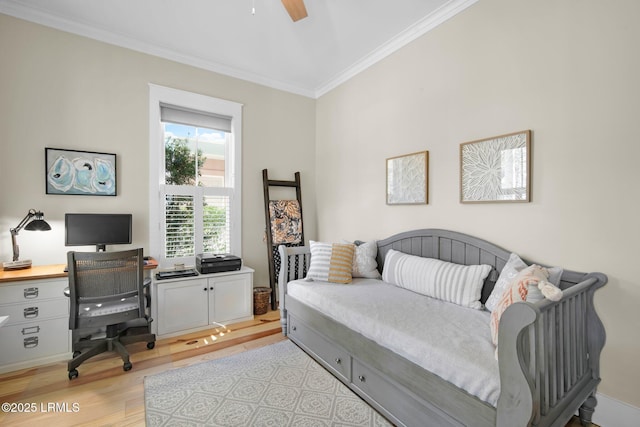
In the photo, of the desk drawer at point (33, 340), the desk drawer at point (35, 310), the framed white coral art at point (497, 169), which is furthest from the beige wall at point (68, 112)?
the framed white coral art at point (497, 169)

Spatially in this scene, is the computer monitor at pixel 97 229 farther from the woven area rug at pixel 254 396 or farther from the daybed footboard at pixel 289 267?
the daybed footboard at pixel 289 267

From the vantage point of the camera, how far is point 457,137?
97.2 inches

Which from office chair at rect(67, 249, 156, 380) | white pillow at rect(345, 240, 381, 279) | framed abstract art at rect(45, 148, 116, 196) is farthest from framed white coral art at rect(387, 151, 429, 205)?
framed abstract art at rect(45, 148, 116, 196)

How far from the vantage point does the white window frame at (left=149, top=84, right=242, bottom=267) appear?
3.12m

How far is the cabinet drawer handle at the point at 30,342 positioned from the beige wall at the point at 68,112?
0.67m

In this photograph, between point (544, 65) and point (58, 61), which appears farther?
point (58, 61)

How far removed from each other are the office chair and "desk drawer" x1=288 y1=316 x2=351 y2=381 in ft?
4.28

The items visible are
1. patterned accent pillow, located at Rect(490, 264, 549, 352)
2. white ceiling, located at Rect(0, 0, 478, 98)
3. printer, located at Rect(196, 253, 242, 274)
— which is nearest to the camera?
patterned accent pillow, located at Rect(490, 264, 549, 352)

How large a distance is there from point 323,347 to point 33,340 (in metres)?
2.33

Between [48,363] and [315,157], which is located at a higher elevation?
[315,157]

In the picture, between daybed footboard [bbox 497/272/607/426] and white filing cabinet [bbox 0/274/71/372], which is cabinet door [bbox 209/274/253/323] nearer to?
white filing cabinet [bbox 0/274/71/372]

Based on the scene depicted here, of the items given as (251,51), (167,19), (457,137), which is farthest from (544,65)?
(167,19)

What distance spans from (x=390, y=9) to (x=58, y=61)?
3.05 metres

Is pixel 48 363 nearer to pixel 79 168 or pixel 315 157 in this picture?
pixel 79 168
